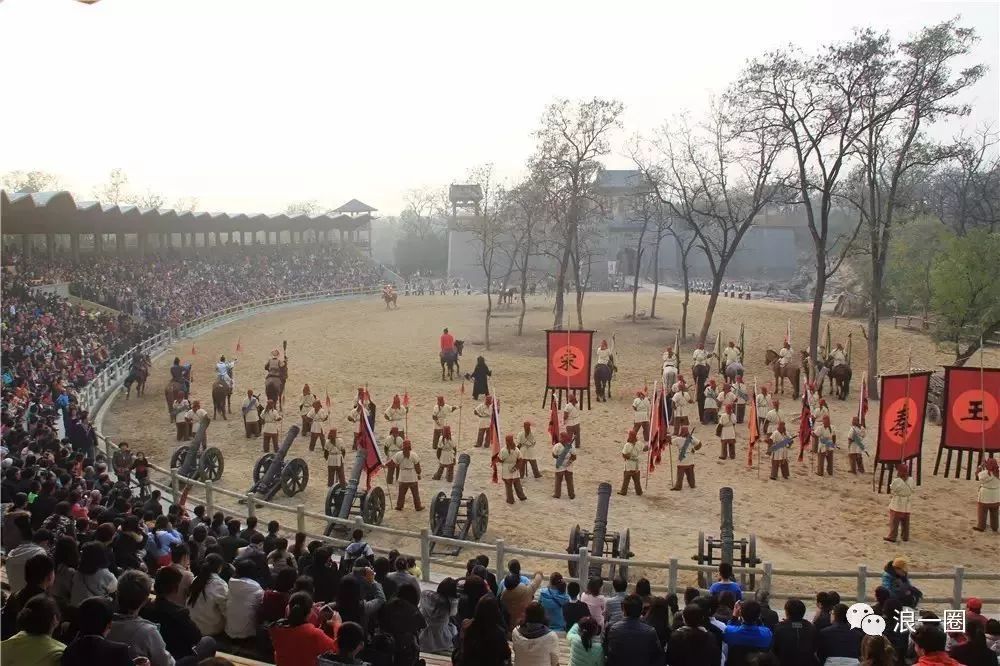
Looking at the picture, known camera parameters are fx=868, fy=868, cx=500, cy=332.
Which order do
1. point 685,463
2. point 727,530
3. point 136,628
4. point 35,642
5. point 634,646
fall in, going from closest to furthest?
1. point 35,642
2. point 136,628
3. point 634,646
4. point 727,530
5. point 685,463

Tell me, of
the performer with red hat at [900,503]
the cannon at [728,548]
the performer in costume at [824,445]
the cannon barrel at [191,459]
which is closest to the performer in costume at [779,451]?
the performer in costume at [824,445]

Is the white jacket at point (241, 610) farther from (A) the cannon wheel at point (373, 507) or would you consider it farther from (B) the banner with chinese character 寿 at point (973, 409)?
(B) the banner with chinese character 寿 at point (973, 409)

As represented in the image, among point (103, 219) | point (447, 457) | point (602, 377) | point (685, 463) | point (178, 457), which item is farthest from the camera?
point (103, 219)

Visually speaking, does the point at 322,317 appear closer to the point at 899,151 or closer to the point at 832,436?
the point at 899,151

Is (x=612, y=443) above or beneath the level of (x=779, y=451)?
beneath

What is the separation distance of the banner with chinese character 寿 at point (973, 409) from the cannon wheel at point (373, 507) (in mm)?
9953

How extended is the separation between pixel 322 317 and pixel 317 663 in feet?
142

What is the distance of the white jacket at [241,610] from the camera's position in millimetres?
7289

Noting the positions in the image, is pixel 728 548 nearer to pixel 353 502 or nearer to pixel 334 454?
pixel 353 502

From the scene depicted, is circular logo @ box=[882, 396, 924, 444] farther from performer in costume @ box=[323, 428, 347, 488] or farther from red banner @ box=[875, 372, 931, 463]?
performer in costume @ box=[323, 428, 347, 488]

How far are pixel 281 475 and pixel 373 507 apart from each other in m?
2.71

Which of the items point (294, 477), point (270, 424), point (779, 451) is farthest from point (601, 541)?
point (270, 424)

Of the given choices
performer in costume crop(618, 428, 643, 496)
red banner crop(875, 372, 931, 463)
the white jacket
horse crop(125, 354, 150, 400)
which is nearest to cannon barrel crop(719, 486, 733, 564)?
performer in costume crop(618, 428, 643, 496)

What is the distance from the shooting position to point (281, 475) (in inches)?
642
